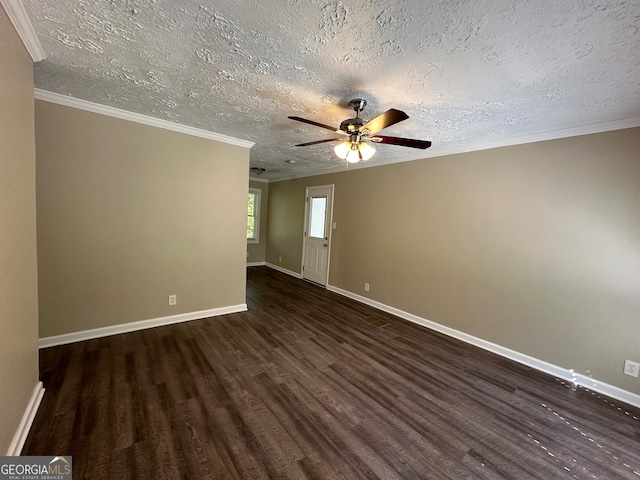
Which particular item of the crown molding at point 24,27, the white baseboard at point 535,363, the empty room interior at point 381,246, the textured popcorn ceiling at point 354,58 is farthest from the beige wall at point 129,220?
the white baseboard at point 535,363

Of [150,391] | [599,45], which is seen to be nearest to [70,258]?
[150,391]

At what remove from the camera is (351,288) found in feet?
15.8

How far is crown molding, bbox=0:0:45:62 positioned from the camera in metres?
1.32

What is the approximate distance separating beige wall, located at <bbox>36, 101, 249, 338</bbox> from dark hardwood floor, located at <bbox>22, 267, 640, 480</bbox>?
0.45m

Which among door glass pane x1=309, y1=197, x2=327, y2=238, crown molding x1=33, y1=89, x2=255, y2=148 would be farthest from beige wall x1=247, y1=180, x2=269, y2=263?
crown molding x1=33, y1=89, x2=255, y2=148

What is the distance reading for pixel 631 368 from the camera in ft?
7.43

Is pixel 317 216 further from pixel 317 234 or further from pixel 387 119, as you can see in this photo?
pixel 387 119

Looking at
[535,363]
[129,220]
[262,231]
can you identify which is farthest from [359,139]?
[262,231]

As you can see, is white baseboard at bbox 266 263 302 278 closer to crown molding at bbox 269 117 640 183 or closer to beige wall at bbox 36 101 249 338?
beige wall at bbox 36 101 249 338

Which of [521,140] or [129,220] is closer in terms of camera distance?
[521,140]

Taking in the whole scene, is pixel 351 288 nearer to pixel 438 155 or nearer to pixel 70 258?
pixel 438 155

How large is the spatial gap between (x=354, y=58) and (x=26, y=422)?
3063 millimetres

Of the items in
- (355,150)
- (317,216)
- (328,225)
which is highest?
(355,150)

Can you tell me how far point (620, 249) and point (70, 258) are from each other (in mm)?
5217
